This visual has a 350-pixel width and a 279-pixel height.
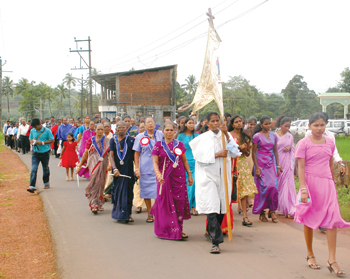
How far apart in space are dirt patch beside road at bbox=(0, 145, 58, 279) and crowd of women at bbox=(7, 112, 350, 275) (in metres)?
1.32

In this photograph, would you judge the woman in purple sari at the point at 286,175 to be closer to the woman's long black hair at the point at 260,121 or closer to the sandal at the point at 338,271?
the woman's long black hair at the point at 260,121

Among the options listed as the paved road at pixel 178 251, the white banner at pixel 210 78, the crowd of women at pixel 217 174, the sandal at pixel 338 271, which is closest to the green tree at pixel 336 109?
the crowd of women at pixel 217 174

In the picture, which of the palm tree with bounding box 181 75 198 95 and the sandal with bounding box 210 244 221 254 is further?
the palm tree with bounding box 181 75 198 95

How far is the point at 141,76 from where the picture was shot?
119 feet

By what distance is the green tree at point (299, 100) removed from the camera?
57.4 m

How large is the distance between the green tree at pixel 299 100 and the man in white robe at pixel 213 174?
176ft

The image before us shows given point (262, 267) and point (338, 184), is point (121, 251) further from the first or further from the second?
point (338, 184)

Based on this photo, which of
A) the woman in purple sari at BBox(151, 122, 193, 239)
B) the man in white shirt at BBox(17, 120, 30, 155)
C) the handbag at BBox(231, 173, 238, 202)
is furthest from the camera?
the man in white shirt at BBox(17, 120, 30, 155)

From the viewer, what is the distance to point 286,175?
765 centimetres

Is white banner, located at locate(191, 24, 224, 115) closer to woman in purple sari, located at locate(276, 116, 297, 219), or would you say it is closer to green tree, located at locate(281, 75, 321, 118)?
woman in purple sari, located at locate(276, 116, 297, 219)

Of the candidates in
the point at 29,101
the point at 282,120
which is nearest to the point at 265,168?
the point at 282,120

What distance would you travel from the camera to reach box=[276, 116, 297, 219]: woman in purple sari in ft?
24.9

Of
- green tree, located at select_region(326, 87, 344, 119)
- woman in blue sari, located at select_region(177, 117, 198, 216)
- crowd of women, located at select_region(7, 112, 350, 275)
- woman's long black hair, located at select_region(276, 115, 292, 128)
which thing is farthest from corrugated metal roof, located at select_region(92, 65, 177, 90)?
green tree, located at select_region(326, 87, 344, 119)

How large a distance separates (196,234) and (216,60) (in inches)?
109
